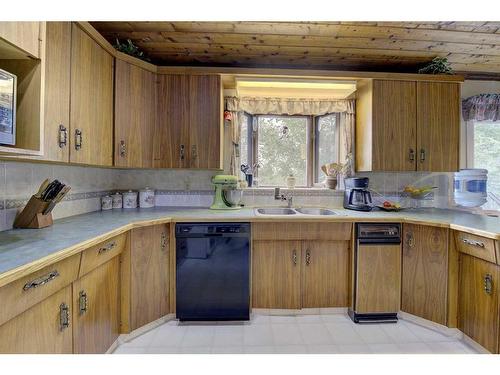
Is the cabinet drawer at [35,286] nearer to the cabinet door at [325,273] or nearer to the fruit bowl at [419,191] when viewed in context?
the cabinet door at [325,273]

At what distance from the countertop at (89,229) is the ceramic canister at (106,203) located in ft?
0.38

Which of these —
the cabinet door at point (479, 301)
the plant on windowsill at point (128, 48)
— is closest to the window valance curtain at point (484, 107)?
the cabinet door at point (479, 301)

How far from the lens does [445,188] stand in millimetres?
2797

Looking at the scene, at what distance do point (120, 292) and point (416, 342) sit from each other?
7.04ft

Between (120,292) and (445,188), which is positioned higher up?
(445,188)

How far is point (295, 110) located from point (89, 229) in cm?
224

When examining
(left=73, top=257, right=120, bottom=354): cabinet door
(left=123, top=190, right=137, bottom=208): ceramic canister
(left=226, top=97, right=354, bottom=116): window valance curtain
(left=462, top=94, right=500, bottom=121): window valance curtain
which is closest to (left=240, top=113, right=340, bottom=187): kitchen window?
(left=226, top=97, right=354, bottom=116): window valance curtain

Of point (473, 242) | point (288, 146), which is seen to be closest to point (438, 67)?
point (288, 146)

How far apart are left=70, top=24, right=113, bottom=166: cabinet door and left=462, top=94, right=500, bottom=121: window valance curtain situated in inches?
138

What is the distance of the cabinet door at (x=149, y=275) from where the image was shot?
73.8 inches

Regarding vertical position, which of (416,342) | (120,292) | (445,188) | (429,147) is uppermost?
(429,147)
